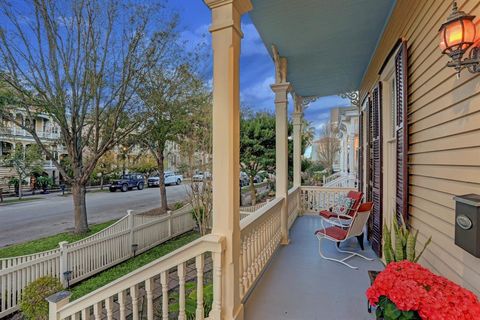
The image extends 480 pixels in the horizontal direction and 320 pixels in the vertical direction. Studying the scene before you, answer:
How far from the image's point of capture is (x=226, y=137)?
1.86 m

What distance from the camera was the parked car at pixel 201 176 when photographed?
235 inches

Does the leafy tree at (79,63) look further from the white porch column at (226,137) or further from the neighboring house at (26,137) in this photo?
the white porch column at (226,137)

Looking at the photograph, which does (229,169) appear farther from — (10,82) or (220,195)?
(10,82)

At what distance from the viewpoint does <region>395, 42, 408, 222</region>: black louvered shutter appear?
7.77ft

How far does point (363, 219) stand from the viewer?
140 inches

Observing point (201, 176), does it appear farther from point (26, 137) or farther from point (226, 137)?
point (26, 137)

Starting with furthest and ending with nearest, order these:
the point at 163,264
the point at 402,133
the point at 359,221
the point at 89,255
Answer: the point at 89,255 < the point at 359,221 < the point at 402,133 < the point at 163,264

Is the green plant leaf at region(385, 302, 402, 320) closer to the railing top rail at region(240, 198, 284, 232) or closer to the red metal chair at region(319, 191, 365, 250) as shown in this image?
the railing top rail at region(240, 198, 284, 232)

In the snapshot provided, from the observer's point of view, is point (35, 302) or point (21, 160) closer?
point (35, 302)

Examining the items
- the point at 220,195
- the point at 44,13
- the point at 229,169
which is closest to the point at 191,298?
the point at 220,195

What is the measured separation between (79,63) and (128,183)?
45.4 feet

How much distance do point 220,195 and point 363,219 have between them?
2.61 meters

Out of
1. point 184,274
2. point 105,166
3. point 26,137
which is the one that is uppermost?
point 26,137

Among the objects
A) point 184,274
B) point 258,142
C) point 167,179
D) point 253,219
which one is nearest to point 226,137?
point 184,274
